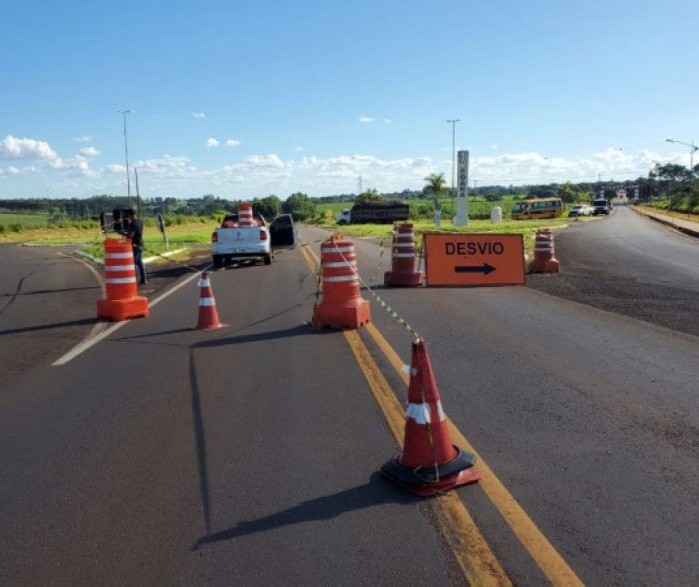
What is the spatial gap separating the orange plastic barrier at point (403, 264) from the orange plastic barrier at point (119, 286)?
19.3 ft

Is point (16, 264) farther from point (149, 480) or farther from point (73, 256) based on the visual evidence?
point (149, 480)

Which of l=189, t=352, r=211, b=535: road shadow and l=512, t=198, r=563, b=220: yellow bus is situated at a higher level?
l=189, t=352, r=211, b=535: road shadow

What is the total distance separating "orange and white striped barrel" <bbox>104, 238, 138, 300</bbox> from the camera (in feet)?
39.2

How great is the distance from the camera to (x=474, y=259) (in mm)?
11477

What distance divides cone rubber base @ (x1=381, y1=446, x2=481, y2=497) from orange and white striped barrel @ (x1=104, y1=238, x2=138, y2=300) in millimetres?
8464

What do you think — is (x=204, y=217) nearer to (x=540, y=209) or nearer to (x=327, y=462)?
(x=540, y=209)

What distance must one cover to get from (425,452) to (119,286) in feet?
29.0

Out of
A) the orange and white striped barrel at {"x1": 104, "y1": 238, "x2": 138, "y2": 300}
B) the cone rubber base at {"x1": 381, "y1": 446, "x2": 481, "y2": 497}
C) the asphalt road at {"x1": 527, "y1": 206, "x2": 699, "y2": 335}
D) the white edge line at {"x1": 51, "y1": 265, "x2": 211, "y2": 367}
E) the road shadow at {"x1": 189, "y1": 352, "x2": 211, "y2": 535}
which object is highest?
the orange and white striped barrel at {"x1": 104, "y1": 238, "x2": 138, "y2": 300}

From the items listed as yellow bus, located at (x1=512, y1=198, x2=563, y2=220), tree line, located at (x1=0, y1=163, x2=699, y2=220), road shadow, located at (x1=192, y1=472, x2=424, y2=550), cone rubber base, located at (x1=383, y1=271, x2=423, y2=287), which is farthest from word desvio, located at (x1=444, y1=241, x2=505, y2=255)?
yellow bus, located at (x1=512, y1=198, x2=563, y2=220)

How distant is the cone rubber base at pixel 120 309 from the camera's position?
12094 millimetres

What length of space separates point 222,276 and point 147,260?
684cm

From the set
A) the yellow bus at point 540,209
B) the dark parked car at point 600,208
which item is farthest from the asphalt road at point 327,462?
the dark parked car at point 600,208

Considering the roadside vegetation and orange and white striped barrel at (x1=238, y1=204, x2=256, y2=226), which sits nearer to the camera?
orange and white striped barrel at (x1=238, y1=204, x2=256, y2=226)

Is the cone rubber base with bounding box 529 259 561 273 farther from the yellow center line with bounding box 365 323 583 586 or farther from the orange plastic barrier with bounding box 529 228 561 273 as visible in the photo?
the yellow center line with bounding box 365 323 583 586
